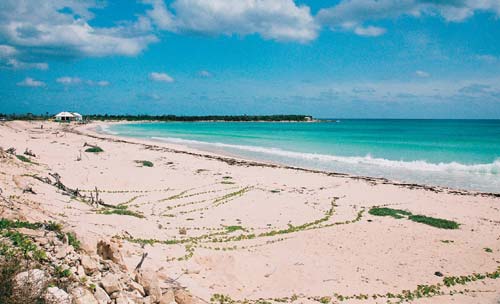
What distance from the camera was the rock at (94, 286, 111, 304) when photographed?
6398 mm

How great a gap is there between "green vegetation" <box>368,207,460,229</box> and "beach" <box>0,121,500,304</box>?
16 cm

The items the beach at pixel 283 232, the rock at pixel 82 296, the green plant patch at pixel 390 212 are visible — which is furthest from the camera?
the green plant patch at pixel 390 212

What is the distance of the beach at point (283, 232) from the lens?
31.6ft

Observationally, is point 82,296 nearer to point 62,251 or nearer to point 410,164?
point 62,251

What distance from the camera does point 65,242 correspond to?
7480 mm

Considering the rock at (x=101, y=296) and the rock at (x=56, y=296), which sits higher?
the rock at (x=56, y=296)

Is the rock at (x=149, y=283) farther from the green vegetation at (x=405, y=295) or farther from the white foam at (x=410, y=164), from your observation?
the white foam at (x=410, y=164)

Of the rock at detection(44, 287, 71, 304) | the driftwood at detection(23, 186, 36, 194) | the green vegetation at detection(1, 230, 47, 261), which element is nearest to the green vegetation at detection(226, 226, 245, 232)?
the driftwood at detection(23, 186, 36, 194)

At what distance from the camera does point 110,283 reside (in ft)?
22.4

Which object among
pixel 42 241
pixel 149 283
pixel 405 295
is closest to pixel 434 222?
pixel 405 295

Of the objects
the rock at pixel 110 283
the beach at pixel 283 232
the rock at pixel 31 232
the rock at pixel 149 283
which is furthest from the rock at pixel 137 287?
the rock at pixel 31 232

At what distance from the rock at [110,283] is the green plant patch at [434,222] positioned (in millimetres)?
13025

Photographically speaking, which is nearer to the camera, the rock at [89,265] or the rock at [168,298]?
the rock at [89,265]

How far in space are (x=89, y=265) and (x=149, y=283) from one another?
48.4 inches
